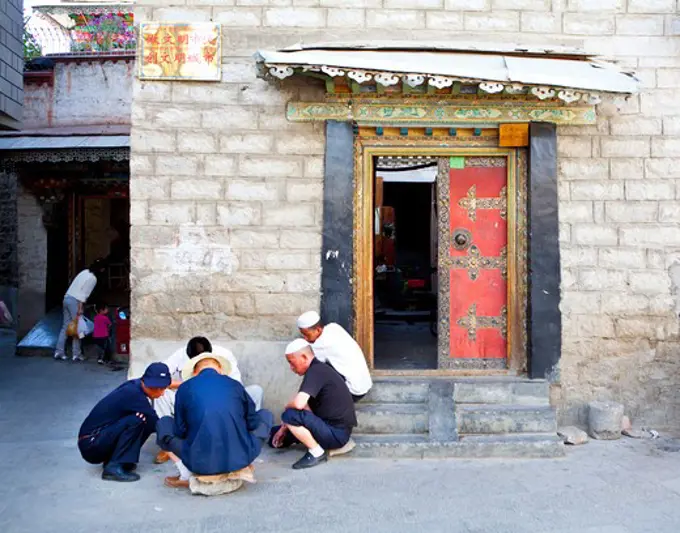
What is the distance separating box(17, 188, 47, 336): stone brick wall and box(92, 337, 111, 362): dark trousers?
220 centimetres

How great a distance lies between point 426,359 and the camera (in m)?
7.68

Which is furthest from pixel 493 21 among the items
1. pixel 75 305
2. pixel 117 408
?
pixel 75 305

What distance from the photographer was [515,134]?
656cm

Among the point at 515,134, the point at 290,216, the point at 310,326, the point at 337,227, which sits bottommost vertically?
the point at 310,326

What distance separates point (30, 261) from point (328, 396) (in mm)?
9320

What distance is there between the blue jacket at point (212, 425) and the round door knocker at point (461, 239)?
9.79 feet

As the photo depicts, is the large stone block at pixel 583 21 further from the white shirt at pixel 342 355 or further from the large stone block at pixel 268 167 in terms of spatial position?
the white shirt at pixel 342 355

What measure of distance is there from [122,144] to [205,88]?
452 centimetres

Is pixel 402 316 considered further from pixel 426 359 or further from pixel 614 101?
pixel 614 101

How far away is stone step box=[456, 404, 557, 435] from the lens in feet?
20.0

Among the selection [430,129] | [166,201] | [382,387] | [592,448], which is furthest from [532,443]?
[166,201]

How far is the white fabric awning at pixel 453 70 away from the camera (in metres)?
5.61

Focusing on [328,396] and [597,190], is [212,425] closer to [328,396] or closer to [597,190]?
[328,396]

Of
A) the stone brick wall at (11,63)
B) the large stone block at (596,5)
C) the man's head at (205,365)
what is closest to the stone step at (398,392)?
the man's head at (205,365)
